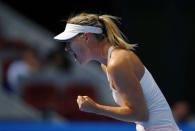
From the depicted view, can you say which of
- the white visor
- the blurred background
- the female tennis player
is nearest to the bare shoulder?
the female tennis player

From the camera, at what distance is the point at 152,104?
15.6 ft

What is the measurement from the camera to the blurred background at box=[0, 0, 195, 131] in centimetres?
991

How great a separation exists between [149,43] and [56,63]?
239 cm

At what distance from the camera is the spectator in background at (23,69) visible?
9.61m

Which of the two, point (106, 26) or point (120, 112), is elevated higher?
point (106, 26)

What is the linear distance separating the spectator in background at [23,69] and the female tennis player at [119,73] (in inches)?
190

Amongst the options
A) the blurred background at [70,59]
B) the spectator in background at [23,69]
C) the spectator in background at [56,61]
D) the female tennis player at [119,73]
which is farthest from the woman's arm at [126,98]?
the spectator in background at [56,61]

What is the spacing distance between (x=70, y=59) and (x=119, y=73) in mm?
6746

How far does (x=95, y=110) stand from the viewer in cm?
461

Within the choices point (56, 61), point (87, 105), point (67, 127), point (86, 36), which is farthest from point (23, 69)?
point (87, 105)

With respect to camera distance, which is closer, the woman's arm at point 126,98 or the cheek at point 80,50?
the woman's arm at point 126,98

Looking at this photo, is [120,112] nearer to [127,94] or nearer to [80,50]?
[127,94]

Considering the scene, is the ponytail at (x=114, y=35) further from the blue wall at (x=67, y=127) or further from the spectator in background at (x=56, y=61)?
the spectator in background at (x=56, y=61)

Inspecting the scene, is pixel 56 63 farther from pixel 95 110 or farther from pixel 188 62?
pixel 95 110
